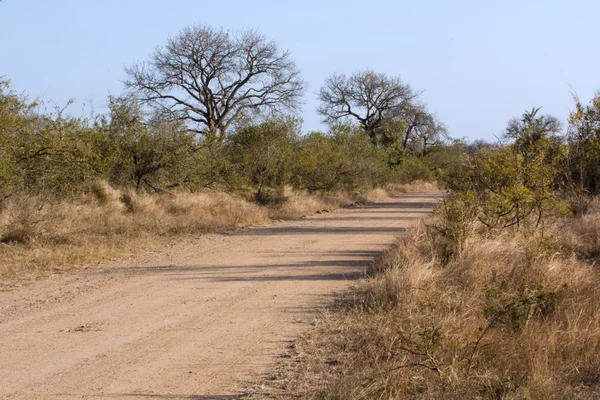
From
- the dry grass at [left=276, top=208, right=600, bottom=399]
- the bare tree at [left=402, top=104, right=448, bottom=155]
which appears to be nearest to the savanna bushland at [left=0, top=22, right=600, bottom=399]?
the dry grass at [left=276, top=208, right=600, bottom=399]

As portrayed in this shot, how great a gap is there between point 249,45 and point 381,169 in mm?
10635

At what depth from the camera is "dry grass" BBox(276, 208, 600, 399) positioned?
502cm

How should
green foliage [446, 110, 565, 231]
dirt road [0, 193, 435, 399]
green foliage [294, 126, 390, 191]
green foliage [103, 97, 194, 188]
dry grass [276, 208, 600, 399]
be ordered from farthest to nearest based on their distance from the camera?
green foliage [294, 126, 390, 191] < green foliage [103, 97, 194, 188] < green foliage [446, 110, 565, 231] < dirt road [0, 193, 435, 399] < dry grass [276, 208, 600, 399]

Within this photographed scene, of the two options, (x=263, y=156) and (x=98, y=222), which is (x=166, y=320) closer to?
(x=98, y=222)

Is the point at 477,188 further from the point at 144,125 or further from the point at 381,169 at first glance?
the point at 381,169

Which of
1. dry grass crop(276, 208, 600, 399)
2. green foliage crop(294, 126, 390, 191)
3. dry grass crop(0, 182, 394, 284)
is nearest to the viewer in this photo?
dry grass crop(276, 208, 600, 399)

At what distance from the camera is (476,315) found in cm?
693

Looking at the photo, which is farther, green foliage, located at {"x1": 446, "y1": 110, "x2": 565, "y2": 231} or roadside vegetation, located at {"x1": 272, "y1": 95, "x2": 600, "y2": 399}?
green foliage, located at {"x1": 446, "y1": 110, "x2": 565, "y2": 231}

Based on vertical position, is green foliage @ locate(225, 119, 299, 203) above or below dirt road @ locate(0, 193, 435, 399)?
above

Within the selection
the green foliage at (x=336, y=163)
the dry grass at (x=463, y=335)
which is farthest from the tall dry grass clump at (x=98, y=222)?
the green foliage at (x=336, y=163)

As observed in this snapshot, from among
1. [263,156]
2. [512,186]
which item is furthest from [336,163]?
[512,186]

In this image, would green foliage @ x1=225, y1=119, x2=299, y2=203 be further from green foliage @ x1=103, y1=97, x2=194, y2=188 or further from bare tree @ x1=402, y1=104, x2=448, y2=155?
bare tree @ x1=402, y1=104, x2=448, y2=155

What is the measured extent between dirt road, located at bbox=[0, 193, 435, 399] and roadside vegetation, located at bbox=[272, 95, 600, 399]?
1.80 ft

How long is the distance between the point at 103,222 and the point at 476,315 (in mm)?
10392
